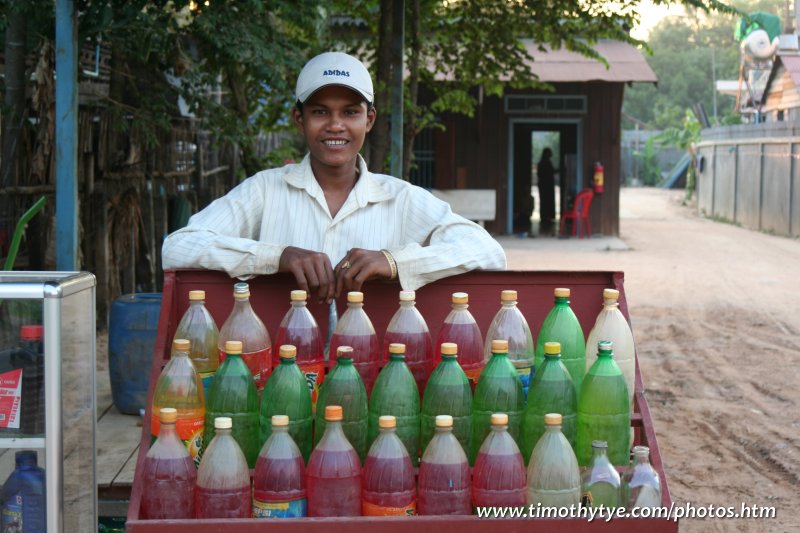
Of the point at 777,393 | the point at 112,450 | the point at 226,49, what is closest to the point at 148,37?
the point at 226,49

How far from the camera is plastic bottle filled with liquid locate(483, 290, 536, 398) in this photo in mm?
2705

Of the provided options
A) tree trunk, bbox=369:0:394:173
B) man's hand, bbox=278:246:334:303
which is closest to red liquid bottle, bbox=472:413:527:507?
man's hand, bbox=278:246:334:303

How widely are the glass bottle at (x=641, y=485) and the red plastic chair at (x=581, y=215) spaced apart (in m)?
17.6

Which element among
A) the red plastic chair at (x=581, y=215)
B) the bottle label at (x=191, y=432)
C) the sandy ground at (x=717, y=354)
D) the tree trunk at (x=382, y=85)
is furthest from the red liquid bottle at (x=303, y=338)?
the red plastic chair at (x=581, y=215)

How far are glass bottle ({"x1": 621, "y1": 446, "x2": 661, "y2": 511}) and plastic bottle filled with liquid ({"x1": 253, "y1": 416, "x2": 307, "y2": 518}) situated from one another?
78 centimetres

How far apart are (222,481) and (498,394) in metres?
0.72

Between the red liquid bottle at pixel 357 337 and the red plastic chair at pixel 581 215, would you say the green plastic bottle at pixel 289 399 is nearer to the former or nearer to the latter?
the red liquid bottle at pixel 357 337

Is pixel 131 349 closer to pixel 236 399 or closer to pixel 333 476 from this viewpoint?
pixel 236 399

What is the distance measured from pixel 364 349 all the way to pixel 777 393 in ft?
19.8

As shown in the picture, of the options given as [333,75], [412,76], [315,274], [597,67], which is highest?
[597,67]

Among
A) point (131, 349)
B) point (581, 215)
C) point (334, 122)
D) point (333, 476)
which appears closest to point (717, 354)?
point (131, 349)

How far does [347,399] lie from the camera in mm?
2461

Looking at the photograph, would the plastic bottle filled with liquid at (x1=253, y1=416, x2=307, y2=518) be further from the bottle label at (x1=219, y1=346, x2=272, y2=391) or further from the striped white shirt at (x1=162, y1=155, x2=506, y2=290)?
the striped white shirt at (x1=162, y1=155, x2=506, y2=290)

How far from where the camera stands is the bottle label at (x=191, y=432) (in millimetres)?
2498
